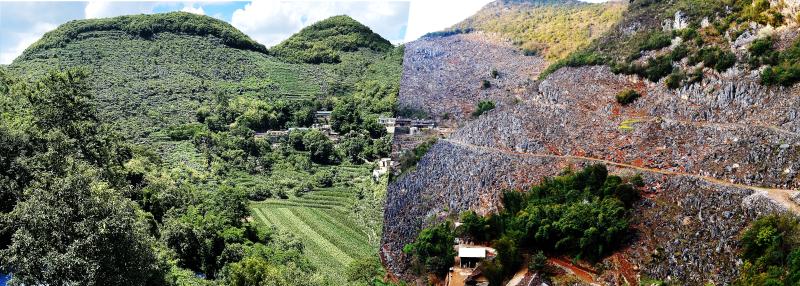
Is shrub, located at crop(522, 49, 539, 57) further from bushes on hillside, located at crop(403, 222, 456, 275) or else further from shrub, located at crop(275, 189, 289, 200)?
shrub, located at crop(275, 189, 289, 200)

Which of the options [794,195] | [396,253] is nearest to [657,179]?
[794,195]

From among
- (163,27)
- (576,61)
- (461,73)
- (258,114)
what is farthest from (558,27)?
(163,27)

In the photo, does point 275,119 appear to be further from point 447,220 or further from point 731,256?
point 447,220

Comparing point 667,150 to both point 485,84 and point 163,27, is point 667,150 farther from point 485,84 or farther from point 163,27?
point 163,27

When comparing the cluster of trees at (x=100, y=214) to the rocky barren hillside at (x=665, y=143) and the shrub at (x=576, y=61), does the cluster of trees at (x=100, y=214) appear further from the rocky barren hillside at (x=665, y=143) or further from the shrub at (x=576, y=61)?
the shrub at (x=576, y=61)

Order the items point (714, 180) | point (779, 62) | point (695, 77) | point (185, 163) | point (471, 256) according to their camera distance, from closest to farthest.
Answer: point (471, 256) < point (714, 180) < point (779, 62) < point (695, 77) < point (185, 163)

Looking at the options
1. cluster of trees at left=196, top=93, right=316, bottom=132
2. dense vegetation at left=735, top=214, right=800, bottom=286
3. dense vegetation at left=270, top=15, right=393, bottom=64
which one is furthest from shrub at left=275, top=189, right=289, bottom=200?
dense vegetation at left=270, top=15, right=393, bottom=64
